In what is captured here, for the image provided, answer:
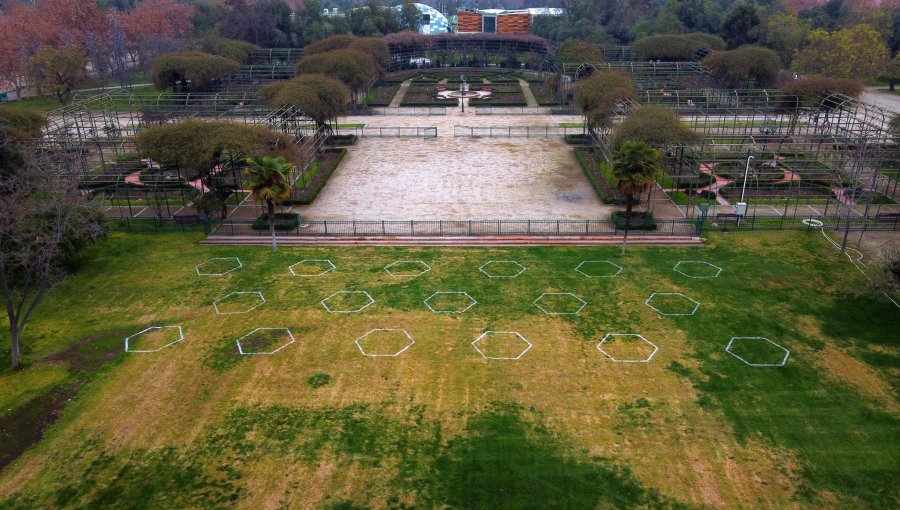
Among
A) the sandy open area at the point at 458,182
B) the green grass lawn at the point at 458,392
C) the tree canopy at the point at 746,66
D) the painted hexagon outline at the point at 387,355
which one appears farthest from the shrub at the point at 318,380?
the tree canopy at the point at 746,66

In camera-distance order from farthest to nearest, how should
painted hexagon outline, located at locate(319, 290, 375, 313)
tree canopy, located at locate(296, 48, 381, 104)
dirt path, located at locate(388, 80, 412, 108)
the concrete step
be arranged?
dirt path, located at locate(388, 80, 412, 108) → tree canopy, located at locate(296, 48, 381, 104) → the concrete step → painted hexagon outline, located at locate(319, 290, 375, 313)

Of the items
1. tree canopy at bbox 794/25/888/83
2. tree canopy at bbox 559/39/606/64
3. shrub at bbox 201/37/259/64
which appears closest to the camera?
tree canopy at bbox 794/25/888/83

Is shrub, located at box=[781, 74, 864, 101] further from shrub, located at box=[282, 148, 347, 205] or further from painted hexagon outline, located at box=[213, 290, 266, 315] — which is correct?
painted hexagon outline, located at box=[213, 290, 266, 315]

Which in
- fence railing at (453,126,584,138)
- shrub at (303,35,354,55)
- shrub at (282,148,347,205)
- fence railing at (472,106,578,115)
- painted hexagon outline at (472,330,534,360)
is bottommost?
painted hexagon outline at (472,330,534,360)

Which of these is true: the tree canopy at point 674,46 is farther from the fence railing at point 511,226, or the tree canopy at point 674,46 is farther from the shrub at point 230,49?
the shrub at point 230,49

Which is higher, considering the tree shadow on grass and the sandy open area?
the sandy open area

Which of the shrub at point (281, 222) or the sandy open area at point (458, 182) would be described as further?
the sandy open area at point (458, 182)

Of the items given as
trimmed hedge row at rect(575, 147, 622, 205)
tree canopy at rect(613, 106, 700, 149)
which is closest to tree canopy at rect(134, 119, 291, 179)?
trimmed hedge row at rect(575, 147, 622, 205)
